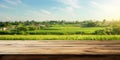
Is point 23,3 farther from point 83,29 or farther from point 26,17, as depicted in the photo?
point 83,29

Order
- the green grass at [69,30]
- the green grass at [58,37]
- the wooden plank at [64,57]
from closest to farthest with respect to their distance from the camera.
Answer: the wooden plank at [64,57]
the green grass at [58,37]
the green grass at [69,30]

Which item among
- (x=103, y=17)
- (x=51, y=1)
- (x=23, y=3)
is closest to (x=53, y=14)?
(x=51, y=1)

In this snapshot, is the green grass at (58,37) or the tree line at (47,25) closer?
the green grass at (58,37)

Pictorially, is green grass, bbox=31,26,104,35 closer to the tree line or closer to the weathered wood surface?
the tree line

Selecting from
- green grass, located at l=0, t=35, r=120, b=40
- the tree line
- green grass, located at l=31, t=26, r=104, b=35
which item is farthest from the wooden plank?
the tree line

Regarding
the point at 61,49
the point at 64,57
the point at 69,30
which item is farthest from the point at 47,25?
the point at 64,57

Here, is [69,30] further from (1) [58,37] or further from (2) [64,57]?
(2) [64,57]

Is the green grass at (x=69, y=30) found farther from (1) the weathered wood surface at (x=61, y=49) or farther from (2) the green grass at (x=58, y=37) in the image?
(1) the weathered wood surface at (x=61, y=49)

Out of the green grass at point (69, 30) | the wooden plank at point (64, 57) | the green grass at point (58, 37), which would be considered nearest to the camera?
the wooden plank at point (64, 57)

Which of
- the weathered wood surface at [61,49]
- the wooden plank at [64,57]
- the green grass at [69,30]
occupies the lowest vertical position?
the wooden plank at [64,57]

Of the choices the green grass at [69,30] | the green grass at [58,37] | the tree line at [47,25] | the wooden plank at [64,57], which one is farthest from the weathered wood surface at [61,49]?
the tree line at [47,25]

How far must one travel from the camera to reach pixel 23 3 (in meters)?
3.15

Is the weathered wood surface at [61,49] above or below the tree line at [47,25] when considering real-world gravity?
below

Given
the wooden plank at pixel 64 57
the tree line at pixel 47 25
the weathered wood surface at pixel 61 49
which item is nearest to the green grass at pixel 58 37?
the tree line at pixel 47 25
